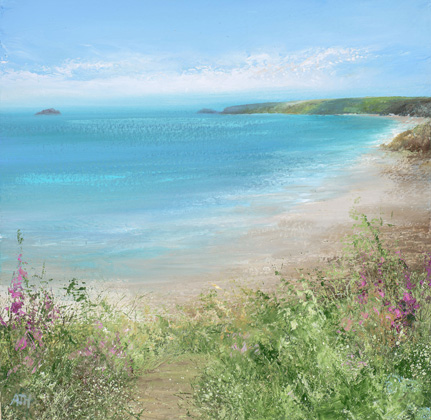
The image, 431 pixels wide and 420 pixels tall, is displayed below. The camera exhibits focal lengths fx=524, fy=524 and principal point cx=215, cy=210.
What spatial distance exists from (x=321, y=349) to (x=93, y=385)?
1.12m

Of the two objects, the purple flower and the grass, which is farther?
the purple flower

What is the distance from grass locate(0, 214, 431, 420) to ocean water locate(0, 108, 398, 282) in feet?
0.96

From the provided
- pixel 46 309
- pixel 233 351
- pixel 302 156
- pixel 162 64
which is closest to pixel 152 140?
pixel 162 64

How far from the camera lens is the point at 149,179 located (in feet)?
13.5

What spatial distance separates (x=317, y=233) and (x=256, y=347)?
1088 mm

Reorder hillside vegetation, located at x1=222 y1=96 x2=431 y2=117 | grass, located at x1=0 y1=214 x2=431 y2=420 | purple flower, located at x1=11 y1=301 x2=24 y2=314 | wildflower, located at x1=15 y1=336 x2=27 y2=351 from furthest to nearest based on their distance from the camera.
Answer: hillside vegetation, located at x1=222 y1=96 x2=431 y2=117, purple flower, located at x1=11 y1=301 x2=24 y2=314, wildflower, located at x1=15 y1=336 x2=27 y2=351, grass, located at x1=0 y1=214 x2=431 y2=420

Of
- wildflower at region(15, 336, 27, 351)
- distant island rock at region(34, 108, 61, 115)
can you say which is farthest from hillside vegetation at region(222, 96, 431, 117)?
wildflower at region(15, 336, 27, 351)

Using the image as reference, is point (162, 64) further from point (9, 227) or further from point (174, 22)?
point (9, 227)

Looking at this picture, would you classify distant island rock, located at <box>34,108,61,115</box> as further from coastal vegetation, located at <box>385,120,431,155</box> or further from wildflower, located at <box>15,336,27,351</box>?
coastal vegetation, located at <box>385,120,431,155</box>

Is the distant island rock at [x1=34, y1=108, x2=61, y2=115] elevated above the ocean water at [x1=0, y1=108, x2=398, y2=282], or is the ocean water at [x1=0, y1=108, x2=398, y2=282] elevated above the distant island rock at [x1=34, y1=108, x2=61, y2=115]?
the distant island rock at [x1=34, y1=108, x2=61, y2=115]

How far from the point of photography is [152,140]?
13.1ft

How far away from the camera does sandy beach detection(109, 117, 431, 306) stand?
10.8 feet

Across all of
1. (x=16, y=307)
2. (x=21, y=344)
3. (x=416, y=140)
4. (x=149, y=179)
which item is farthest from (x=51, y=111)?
(x=416, y=140)

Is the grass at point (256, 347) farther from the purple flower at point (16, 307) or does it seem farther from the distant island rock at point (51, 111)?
the distant island rock at point (51, 111)
